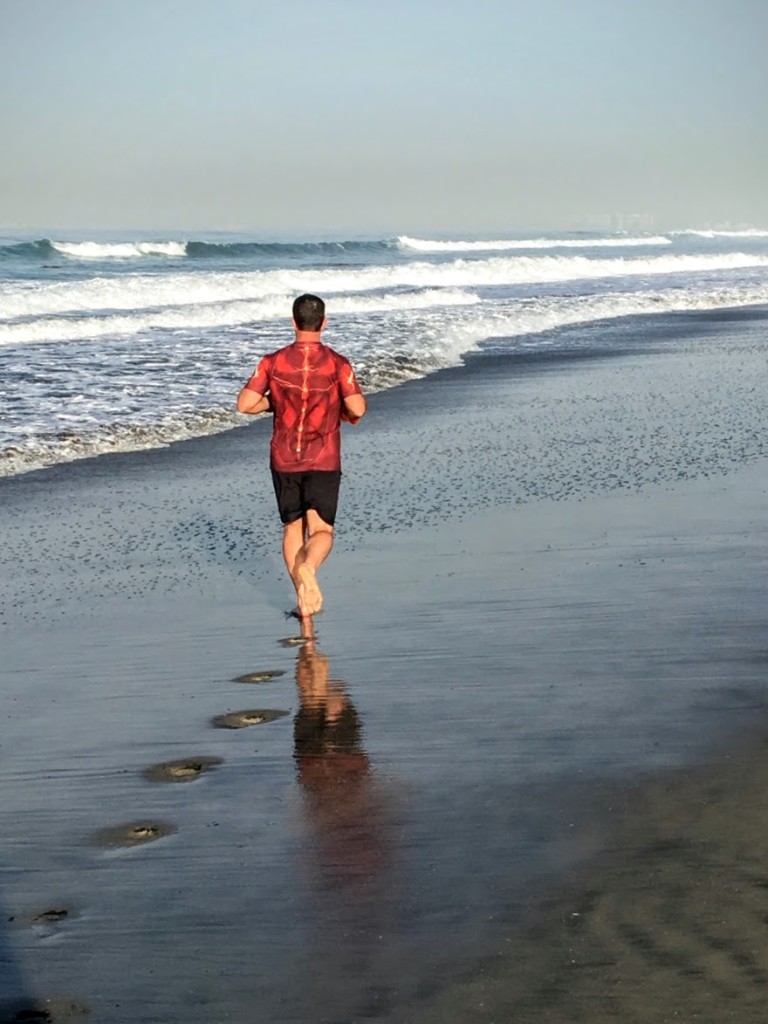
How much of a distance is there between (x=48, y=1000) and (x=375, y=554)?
451 cm

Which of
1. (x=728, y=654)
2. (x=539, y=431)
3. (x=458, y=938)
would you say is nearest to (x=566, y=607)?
(x=728, y=654)

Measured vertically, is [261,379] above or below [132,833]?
above

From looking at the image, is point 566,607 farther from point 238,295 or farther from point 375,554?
point 238,295

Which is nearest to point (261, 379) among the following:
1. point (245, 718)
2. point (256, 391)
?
point (256, 391)

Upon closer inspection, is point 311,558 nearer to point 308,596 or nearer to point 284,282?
point 308,596

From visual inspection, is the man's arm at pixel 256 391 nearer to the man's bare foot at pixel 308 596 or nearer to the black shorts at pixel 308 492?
the black shorts at pixel 308 492

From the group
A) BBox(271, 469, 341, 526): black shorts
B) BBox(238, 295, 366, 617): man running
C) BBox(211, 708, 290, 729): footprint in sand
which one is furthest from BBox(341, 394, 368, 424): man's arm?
BBox(211, 708, 290, 729): footprint in sand

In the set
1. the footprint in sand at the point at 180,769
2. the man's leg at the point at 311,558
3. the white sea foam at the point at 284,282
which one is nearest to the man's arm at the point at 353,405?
the man's leg at the point at 311,558

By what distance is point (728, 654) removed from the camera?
206 inches

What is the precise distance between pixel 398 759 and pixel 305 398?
2233 millimetres

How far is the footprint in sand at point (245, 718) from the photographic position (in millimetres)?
4844

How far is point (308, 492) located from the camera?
6.38 m

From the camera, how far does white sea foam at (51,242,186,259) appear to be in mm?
59062

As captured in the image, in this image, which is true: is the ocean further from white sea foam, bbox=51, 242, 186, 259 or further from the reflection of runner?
the reflection of runner
